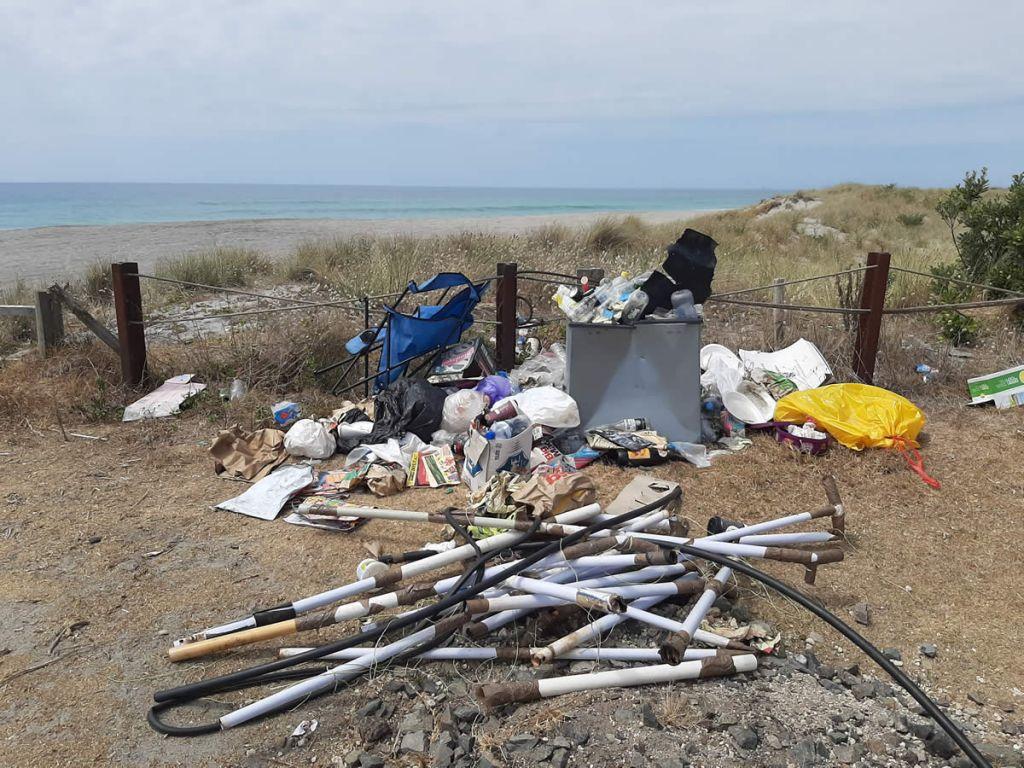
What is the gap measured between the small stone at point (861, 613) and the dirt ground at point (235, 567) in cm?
4

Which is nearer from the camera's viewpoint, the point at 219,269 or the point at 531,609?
the point at 531,609

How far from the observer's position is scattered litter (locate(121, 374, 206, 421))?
5809mm

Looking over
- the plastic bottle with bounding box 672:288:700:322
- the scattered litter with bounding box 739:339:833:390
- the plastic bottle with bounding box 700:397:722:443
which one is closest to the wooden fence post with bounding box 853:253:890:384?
the scattered litter with bounding box 739:339:833:390

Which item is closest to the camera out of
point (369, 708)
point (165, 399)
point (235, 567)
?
point (369, 708)

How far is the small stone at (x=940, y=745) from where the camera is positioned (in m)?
2.59

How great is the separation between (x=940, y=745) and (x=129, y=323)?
233 inches

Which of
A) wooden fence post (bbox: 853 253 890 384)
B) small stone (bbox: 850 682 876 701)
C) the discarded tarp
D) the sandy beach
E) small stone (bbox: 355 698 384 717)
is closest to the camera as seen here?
small stone (bbox: 355 698 384 717)

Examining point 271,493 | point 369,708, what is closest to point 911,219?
point 271,493

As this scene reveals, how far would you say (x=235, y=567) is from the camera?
386 centimetres

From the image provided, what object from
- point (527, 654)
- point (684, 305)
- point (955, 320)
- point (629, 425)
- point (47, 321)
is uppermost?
point (684, 305)

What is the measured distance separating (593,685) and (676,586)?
0.66 m

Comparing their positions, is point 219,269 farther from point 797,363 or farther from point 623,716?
point 623,716

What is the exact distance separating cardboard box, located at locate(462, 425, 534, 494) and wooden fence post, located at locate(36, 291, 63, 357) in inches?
159

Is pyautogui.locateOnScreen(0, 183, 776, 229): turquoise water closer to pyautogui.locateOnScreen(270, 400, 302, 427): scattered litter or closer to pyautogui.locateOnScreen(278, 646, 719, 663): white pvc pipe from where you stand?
pyautogui.locateOnScreen(270, 400, 302, 427): scattered litter
